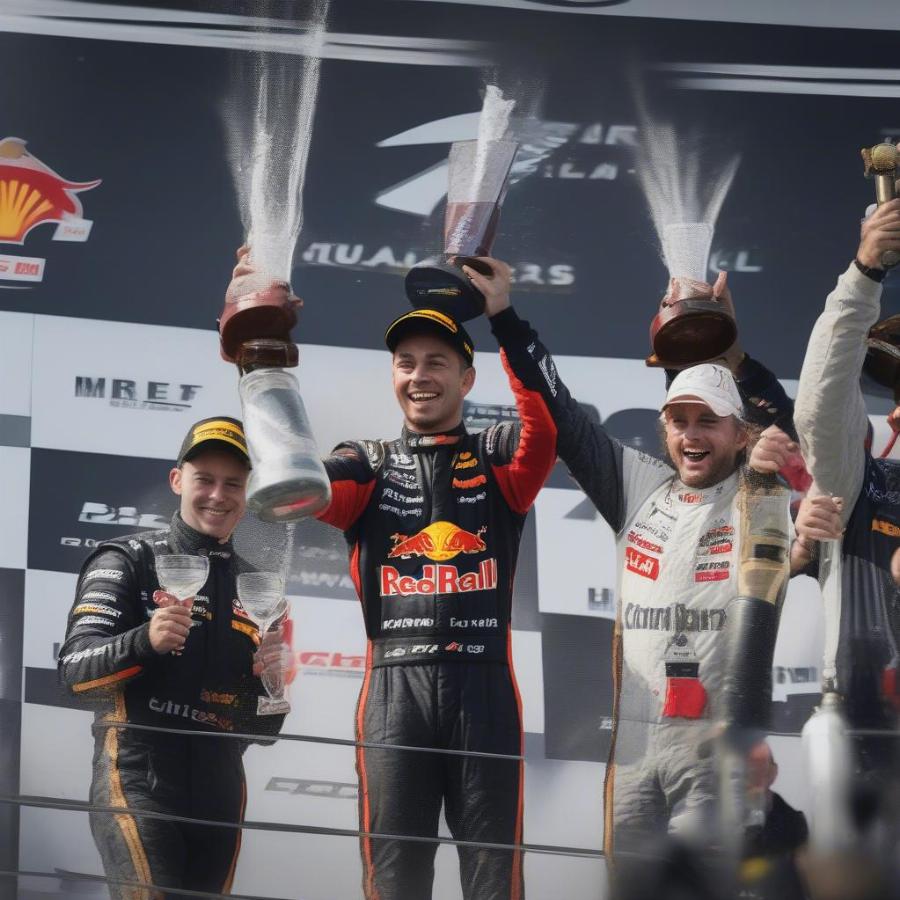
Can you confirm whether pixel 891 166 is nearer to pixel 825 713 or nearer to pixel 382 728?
pixel 825 713

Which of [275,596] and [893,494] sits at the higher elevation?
[893,494]

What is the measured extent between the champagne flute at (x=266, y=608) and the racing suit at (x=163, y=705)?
2 centimetres

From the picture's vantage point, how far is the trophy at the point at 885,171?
1.59 meters

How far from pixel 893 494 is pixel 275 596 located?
0.92 meters

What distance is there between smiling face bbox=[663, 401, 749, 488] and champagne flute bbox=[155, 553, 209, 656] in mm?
697

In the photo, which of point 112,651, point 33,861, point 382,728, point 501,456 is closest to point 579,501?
point 501,456

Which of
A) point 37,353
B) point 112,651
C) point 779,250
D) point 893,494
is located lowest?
point 112,651

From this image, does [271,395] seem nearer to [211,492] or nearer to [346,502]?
[346,502]

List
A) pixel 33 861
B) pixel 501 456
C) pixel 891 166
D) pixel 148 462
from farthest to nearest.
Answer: pixel 148 462 → pixel 33 861 → pixel 501 456 → pixel 891 166

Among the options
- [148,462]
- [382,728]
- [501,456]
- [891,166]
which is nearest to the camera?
[891,166]

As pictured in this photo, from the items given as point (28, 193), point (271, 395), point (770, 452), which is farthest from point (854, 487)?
point (28, 193)

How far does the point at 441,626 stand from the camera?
72.3 inches

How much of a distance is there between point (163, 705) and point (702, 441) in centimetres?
87

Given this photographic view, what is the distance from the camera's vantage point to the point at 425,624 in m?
1.84
